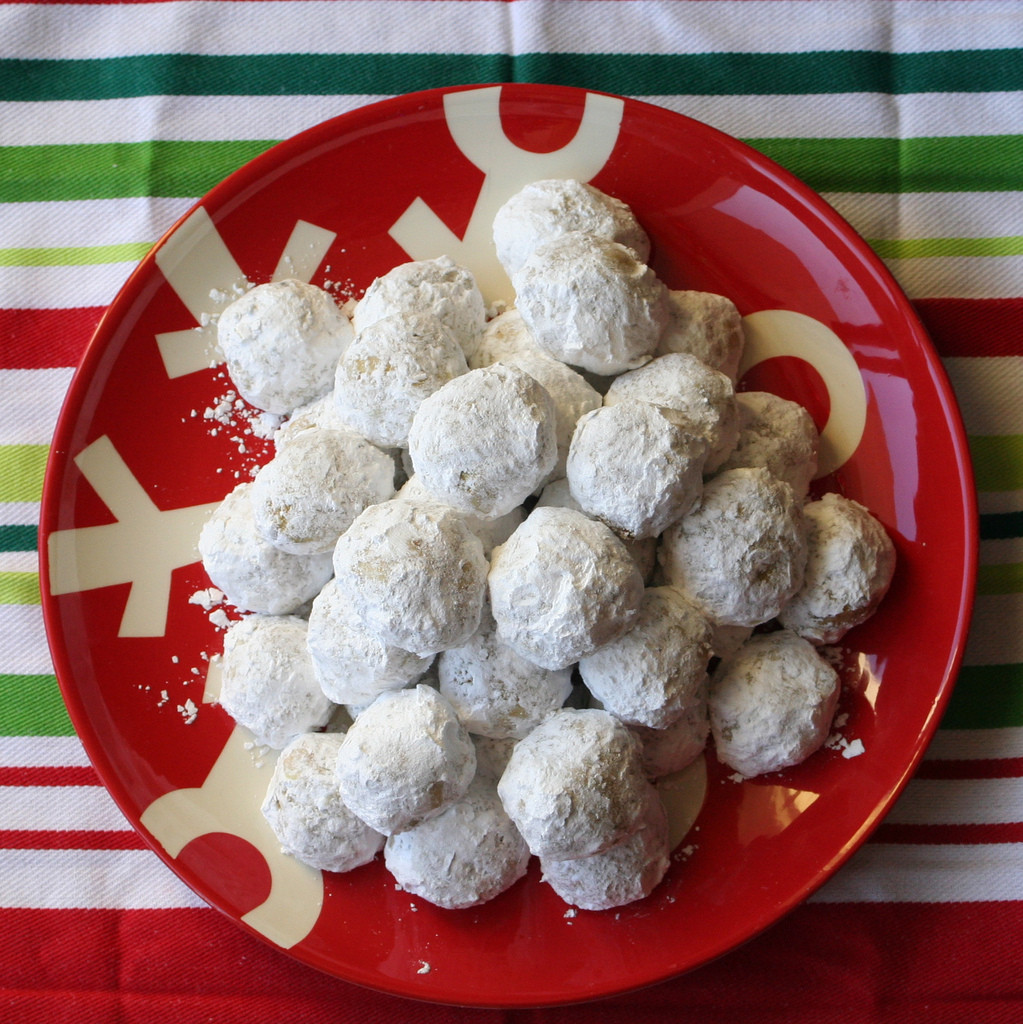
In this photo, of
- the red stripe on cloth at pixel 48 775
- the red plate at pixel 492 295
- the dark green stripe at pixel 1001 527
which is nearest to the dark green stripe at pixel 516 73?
the red plate at pixel 492 295

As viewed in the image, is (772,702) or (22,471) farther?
(22,471)

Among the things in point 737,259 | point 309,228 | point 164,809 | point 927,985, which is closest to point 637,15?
point 737,259

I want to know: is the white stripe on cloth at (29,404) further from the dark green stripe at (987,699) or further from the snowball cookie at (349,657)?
the dark green stripe at (987,699)

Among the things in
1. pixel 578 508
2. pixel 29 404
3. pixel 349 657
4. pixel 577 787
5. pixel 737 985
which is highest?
pixel 29 404

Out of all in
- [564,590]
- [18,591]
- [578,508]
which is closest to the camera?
[564,590]

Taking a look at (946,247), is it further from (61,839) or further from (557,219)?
(61,839)

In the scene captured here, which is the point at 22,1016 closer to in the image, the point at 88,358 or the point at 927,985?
the point at 88,358

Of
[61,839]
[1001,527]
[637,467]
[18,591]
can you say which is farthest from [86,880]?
[1001,527]

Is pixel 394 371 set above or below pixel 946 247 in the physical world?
below
